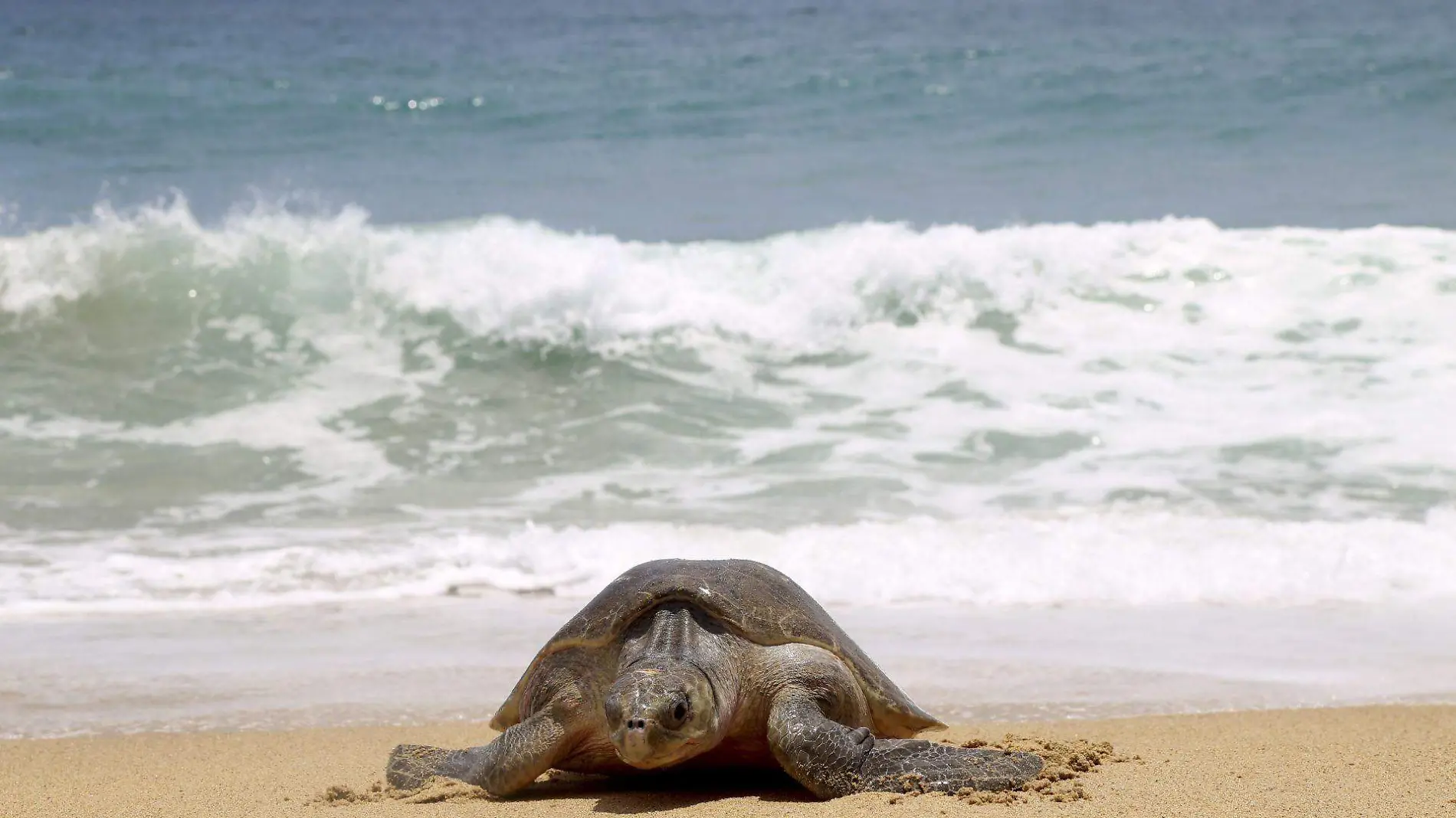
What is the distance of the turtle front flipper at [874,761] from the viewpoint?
11.3ft

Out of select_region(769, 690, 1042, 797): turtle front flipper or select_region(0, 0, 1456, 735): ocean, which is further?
select_region(0, 0, 1456, 735): ocean

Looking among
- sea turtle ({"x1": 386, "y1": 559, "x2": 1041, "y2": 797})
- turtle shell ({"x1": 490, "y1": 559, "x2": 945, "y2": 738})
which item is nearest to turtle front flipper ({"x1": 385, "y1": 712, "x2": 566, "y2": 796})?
sea turtle ({"x1": 386, "y1": 559, "x2": 1041, "y2": 797})

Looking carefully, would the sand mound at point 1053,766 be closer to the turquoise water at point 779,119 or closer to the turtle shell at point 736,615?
the turtle shell at point 736,615

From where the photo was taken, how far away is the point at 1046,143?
16734 millimetres

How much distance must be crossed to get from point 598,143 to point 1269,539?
1214 centimetres

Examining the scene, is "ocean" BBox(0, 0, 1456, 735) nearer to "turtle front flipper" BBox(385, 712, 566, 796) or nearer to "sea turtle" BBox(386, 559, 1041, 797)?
"turtle front flipper" BBox(385, 712, 566, 796)

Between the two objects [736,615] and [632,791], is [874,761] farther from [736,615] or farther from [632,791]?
[632,791]

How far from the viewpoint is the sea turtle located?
3.41m

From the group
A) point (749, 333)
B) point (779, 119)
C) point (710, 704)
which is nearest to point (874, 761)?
point (710, 704)

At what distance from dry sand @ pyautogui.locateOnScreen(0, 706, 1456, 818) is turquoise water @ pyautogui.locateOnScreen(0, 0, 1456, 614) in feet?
4.89

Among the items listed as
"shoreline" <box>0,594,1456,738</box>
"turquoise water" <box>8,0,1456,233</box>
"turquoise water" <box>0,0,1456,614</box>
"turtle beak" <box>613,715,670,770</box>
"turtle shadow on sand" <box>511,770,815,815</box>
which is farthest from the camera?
"turquoise water" <box>8,0,1456,233</box>

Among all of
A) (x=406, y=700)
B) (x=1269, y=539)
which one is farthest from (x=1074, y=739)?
(x=1269, y=539)

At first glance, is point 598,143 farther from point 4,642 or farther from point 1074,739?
point 1074,739

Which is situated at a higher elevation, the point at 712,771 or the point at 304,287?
the point at 304,287
